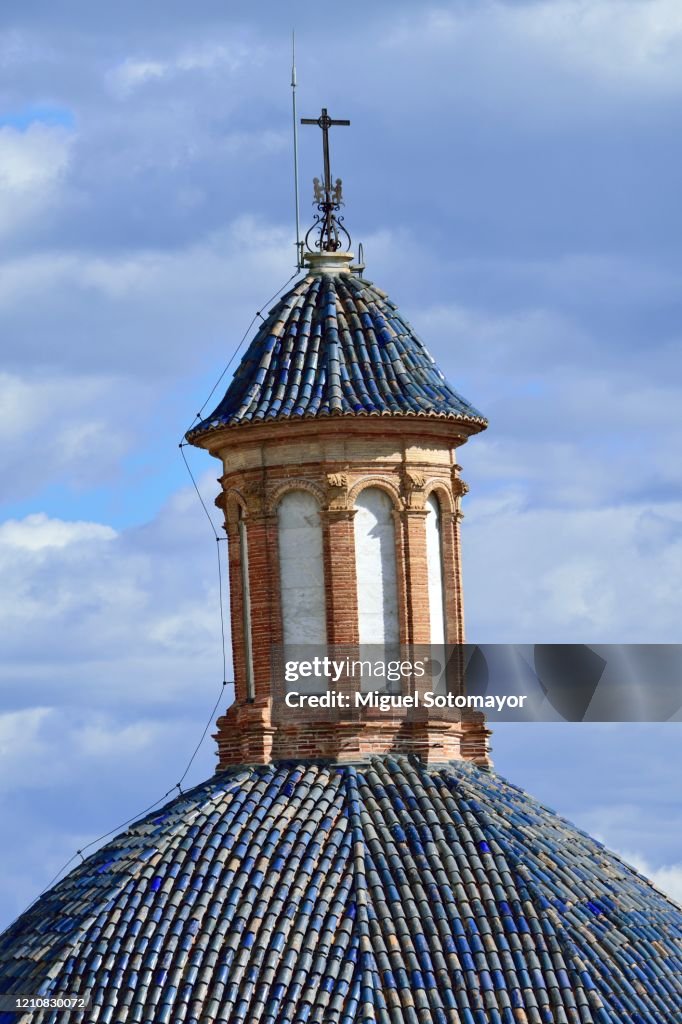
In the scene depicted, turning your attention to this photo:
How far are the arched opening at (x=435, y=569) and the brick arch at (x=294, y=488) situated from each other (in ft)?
3.93

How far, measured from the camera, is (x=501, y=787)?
106ft

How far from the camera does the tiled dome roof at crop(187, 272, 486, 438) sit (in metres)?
32.4

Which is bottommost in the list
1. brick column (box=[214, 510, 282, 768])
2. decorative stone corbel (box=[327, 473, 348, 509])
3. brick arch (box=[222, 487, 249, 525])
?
brick column (box=[214, 510, 282, 768])

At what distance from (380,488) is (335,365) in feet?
4.50

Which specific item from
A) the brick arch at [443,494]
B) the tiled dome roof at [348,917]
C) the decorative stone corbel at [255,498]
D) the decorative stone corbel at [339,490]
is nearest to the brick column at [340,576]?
the decorative stone corbel at [339,490]

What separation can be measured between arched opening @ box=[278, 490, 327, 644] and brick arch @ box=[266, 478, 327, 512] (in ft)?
0.25

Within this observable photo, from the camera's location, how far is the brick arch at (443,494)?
32969mm

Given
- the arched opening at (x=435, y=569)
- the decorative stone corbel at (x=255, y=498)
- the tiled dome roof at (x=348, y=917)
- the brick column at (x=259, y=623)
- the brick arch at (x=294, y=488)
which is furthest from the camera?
the arched opening at (x=435, y=569)

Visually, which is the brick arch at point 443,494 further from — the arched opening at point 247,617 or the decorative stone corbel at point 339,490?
the arched opening at point 247,617

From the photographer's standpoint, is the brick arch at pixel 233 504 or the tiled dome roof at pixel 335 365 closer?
the tiled dome roof at pixel 335 365

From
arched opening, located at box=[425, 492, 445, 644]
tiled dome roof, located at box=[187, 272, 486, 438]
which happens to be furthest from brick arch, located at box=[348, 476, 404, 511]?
tiled dome roof, located at box=[187, 272, 486, 438]

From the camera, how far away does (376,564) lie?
3262 cm

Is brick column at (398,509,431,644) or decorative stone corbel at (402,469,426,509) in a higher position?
decorative stone corbel at (402,469,426,509)

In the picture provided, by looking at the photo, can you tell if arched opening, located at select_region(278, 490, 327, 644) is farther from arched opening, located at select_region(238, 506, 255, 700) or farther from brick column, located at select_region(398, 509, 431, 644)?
brick column, located at select_region(398, 509, 431, 644)
